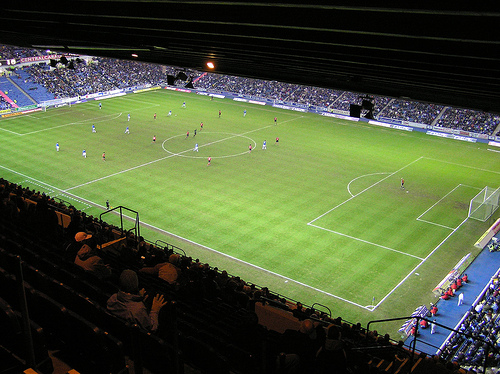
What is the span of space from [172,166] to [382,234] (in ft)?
→ 60.0

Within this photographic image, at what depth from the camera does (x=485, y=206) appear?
101 ft

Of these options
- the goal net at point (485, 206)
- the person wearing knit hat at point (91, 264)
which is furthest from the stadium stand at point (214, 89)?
the person wearing knit hat at point (91, 264)

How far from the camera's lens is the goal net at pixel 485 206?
101 ft

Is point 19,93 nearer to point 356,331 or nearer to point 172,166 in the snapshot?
point 172,166

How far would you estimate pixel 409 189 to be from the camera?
3559cm

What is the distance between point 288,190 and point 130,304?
93.5 ft

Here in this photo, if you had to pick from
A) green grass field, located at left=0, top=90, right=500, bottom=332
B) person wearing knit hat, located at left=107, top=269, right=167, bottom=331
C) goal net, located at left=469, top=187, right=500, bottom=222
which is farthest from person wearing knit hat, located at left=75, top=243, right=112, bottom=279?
goal net, located at left=469, top=187, right=500, bottom=222

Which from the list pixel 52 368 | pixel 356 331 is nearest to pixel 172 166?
pixel 356 331

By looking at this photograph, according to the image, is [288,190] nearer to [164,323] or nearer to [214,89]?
[164,323]

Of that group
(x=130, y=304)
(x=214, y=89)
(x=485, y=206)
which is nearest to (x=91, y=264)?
(x=130, y=304)

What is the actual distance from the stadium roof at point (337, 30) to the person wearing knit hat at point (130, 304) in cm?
386

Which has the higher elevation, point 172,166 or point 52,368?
point 52,368

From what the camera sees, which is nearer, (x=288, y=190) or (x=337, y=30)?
(x=337, y=30)

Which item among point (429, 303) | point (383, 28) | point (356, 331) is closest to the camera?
point (383, 28)
